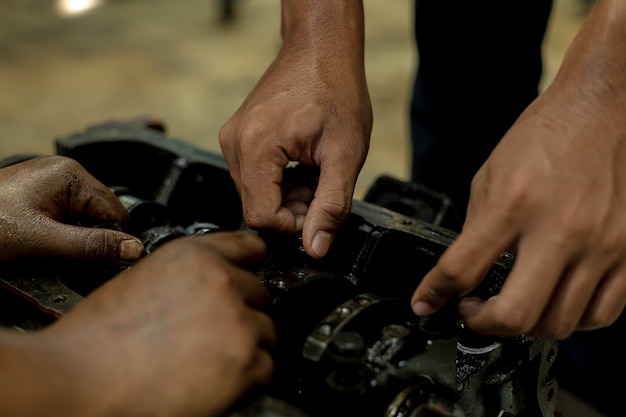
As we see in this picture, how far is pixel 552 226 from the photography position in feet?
2.94

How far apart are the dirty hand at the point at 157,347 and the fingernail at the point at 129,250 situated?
262 mm

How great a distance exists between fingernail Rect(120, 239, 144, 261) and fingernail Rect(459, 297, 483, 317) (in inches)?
20.8

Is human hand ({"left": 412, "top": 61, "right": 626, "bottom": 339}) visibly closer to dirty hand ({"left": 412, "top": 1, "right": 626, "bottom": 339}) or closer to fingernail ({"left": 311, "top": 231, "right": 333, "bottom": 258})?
dirty hand ({"left": 412, "top": 1, "right": 626, "bottom": 339})

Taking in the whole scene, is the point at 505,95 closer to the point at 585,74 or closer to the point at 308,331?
the point at 585,74

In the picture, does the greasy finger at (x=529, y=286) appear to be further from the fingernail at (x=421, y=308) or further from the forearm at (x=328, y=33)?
the forearm at (x=328, y=33)

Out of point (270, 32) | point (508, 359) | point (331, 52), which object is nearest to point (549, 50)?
point (270, 32)

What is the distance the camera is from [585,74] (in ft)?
3.34

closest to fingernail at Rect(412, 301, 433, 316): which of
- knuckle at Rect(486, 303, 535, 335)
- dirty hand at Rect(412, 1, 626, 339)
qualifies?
dirty hand at Rect(412, 1, 626, 339)

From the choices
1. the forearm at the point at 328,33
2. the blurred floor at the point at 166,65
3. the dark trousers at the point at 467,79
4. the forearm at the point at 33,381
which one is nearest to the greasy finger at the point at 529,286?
the forearm at the point at 33,381

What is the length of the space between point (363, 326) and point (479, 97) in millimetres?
1351

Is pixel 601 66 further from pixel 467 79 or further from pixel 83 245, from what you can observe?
pixel 467 79

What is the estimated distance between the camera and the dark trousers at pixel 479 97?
6.54 ft

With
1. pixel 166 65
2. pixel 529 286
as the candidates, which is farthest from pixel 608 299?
pixel 166 65

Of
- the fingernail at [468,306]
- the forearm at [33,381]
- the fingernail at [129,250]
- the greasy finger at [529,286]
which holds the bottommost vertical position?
the fingernail at [129,250]
